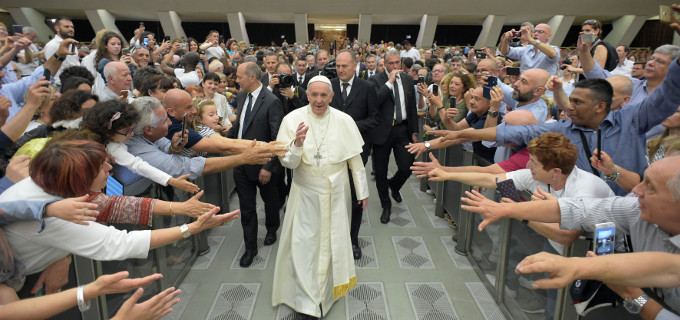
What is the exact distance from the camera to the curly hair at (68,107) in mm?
2793

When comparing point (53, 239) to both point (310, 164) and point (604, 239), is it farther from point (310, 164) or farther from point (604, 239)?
point (604, 239)

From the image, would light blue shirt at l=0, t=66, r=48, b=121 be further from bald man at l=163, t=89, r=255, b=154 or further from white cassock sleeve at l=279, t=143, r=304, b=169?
white cassock sleeve at l=279, t=143, r=304, b=169

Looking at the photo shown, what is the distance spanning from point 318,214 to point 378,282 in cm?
103

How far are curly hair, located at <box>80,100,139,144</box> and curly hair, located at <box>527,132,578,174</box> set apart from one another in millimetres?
2467

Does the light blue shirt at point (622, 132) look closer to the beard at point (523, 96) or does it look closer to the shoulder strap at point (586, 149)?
the shoulder strap at point (586, 149)

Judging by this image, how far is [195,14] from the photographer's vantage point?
23891 millimetres

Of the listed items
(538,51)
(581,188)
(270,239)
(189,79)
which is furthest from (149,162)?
(538,51)

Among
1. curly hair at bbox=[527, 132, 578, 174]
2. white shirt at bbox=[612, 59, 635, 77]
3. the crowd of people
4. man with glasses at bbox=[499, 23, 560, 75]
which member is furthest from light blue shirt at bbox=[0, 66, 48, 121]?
white shirt at bbox=[612, 59, 635, 77]

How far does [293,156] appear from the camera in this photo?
9.66 ft

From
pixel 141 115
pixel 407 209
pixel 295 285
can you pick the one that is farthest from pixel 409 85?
pixel 141 115

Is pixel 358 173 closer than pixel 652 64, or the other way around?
pixel 358 173

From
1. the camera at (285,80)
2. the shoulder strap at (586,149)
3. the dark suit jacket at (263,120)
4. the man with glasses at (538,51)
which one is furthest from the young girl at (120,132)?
the man with glasses at (538,51)

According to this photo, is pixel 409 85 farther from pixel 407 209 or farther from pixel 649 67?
pixel 649 67

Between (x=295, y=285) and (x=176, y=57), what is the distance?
7280mm
